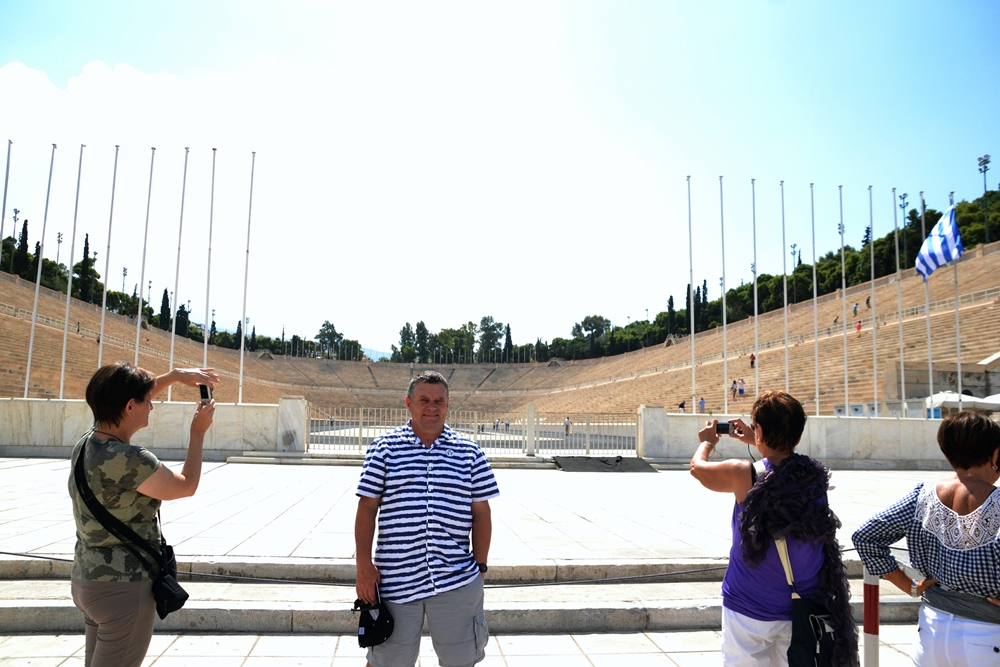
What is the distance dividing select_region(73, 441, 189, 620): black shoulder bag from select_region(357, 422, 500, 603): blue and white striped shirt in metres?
0.80

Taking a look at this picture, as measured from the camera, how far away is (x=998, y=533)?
2.28m

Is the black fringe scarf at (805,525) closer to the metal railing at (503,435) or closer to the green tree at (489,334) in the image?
the metal railing at (503,435)

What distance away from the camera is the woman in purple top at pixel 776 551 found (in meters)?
2.50

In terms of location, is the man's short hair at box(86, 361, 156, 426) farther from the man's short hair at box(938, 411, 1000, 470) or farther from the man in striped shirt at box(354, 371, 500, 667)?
the man's short hair at box(938, 411, 1000, 470)

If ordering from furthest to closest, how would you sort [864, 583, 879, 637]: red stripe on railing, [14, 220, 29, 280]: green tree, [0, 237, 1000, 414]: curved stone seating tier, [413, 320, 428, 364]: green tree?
[413, 320, 428, 364]: green tree, [14, 220, 29, 280]: green tree, [0, 237, 1000, 414]: curved stone seating tier, [864, 583, 879, 637]: red stripe on railing

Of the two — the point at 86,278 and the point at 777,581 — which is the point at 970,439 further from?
the point at 86,278

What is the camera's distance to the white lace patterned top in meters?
2.28

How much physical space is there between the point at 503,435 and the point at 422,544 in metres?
15.5

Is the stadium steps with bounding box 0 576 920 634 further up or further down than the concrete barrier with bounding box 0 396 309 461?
further down

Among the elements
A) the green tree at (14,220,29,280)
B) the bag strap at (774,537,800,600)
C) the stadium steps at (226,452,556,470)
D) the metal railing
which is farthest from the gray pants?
the green tree at (14,220,29,280)

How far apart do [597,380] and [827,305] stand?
22.4m

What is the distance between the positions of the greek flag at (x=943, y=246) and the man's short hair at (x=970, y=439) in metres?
19.3

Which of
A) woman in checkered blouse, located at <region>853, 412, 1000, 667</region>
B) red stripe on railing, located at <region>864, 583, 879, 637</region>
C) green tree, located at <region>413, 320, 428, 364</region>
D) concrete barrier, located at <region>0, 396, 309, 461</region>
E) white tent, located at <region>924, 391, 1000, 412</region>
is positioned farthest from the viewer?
green tree, located at <region>413, 320, 428, 364</region>

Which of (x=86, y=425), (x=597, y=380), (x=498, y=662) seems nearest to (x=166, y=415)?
(x=86, y=425)
